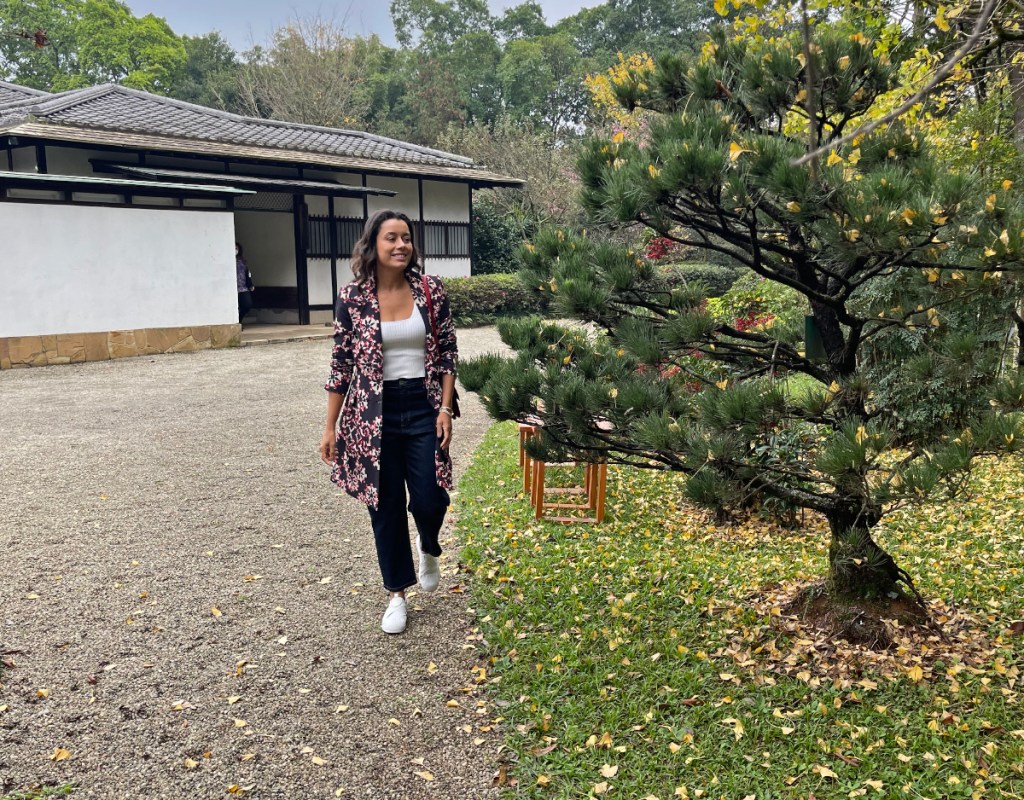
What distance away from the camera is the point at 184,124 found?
13.9 m

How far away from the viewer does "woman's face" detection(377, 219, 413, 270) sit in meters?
3.08

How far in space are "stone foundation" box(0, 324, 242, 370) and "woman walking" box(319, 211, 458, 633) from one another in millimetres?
8748

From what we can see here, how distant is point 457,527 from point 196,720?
2.21 m

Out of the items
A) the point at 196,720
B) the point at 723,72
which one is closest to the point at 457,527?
the point at 196,720

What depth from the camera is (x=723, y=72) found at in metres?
2.89

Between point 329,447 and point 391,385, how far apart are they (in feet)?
1.21

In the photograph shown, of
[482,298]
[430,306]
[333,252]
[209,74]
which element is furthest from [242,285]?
[209,74]

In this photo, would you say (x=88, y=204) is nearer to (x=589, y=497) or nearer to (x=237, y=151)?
(x=237, y=151)

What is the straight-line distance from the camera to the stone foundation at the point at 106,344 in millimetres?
10188

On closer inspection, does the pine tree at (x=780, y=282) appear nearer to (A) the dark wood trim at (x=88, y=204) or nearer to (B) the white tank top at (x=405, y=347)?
(B) the white tank top at (x=405, y=347)

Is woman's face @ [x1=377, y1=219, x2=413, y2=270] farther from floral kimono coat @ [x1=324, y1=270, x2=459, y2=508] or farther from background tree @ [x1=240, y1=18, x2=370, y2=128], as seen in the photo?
background tree @ [x1=240, y1=18, x2=370, y2=128]

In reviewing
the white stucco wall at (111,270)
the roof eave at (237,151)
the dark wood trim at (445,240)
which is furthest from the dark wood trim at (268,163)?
the white stucco wall at (111,270)

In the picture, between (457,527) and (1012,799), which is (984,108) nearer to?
(457,527)

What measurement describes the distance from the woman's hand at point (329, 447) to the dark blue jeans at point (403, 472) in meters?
0.22
